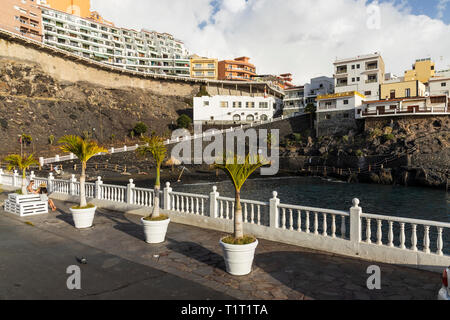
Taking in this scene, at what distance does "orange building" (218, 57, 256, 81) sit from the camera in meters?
99.7

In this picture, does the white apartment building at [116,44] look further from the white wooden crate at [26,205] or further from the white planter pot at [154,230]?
the white planter pot at [154,230]

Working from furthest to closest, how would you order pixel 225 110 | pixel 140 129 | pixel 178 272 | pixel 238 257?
pixel 225 110, pixel 140 129, pixel 178 272, pixel 238 257

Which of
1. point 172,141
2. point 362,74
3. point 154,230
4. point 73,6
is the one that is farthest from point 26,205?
point 73,6

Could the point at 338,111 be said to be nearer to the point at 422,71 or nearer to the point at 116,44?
the point at 422,71

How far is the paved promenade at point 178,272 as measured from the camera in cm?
576

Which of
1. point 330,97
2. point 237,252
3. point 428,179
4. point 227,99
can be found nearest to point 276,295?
point 237,252

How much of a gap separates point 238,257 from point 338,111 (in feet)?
189

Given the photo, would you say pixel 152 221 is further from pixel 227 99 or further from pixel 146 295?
pixel 227 99

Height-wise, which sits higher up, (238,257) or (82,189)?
(82,189)

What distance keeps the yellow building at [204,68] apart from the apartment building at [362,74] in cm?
3996

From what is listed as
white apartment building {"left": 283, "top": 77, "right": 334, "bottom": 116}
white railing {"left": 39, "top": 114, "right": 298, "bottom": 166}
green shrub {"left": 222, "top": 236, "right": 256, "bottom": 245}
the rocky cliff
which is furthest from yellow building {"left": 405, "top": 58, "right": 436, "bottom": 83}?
green shrub {"left": 222, "top": 236, "right": 256, "bottom": 245}

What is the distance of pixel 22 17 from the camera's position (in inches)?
2995

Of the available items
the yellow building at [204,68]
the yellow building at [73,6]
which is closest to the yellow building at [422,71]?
the yellow building at [204,68]
